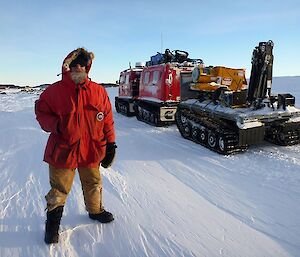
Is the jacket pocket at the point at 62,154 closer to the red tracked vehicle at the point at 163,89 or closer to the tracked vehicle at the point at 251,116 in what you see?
the tracked vehicle at the point at 251,116

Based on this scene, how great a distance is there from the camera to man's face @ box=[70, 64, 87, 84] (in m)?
3.27

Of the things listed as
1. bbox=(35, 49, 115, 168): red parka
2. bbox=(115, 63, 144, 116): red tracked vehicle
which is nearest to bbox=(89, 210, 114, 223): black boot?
bbox=(35, 49, 115, 168): red parka

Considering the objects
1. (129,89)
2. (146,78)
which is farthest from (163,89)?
(129,89)

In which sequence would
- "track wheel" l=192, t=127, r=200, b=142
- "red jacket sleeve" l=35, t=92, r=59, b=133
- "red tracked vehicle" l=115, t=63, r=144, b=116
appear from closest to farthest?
"red jacket sleeve" l=35, t=92, r=59, b=133 → "track wheel" l=192, t=127, r=200, b=142 → "red tracked vehicle" l=115, t=63, r=144, b=116

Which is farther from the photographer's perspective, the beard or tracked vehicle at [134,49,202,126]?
tracked vehicle at [134,49,202,126]

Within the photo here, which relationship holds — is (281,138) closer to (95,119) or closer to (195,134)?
(195,134)

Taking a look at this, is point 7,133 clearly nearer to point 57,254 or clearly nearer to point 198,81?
point 198,81

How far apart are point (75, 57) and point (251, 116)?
4.81 m

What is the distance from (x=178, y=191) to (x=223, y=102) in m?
3.71

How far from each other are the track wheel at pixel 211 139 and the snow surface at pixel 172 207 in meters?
0.31

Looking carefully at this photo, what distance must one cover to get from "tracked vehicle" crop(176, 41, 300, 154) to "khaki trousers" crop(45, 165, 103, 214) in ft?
13.5

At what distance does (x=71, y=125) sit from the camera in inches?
129

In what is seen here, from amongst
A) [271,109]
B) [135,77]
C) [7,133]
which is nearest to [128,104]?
[135,77]

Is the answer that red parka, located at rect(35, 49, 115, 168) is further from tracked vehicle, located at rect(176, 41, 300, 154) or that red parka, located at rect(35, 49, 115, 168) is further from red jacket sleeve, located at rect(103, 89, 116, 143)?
tracked vehicle, located at rect(176, 41, 300, 154)
